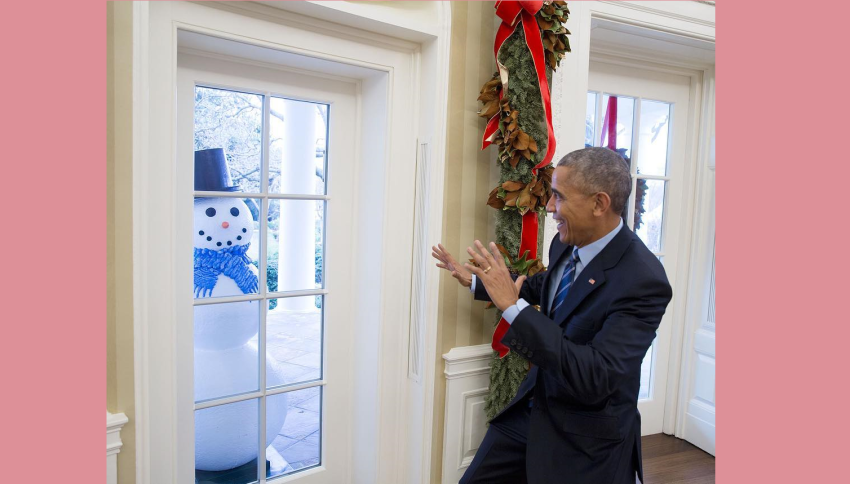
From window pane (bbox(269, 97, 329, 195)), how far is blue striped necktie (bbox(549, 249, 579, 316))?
41.9 inches

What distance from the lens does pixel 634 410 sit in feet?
5.39

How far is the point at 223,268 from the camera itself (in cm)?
206

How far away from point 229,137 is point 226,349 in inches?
31.7

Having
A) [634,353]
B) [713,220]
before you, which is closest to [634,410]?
[634,353]

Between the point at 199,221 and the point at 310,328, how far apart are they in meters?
0.63

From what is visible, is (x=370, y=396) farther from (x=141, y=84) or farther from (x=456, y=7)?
(x=456, y=7)

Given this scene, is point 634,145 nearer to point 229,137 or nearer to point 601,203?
point 601,203

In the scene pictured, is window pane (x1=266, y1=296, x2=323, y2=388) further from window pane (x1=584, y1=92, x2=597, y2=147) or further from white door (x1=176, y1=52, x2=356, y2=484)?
window pane (x1=584, y1=92, x2=597, y2=147)

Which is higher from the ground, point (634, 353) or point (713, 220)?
point (713, 220)

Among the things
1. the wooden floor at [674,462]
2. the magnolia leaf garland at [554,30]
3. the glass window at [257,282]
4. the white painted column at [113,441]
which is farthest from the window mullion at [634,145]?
the white painted column at [113,441]

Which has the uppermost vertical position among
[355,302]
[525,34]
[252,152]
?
[525,34]

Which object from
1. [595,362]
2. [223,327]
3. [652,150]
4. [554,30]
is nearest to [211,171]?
[223,327]

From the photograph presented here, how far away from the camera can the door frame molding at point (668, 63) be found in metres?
2.33

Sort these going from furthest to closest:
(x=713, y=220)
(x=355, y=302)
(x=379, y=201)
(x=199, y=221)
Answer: (x=713, y=220) < (x=355, y=302) < (x=379, y=201) < (x=199, y=221)
